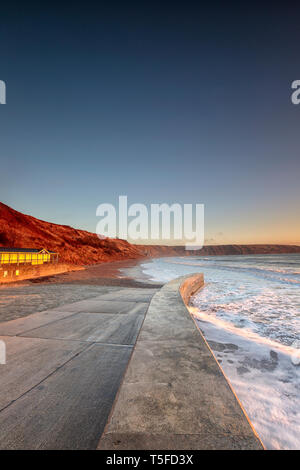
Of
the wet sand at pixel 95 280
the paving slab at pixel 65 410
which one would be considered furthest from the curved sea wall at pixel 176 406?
the wet sand at pixel 95 280

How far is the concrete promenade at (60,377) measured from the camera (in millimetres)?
1850

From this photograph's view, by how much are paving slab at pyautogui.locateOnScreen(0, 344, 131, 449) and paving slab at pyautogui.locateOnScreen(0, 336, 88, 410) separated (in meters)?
0.14

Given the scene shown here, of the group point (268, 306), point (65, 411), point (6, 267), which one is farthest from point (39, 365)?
point (6, 267)

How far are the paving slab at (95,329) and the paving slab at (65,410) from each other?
0.93 meters

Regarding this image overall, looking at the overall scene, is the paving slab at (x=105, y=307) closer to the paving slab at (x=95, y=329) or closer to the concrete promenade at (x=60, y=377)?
the paving slab at (x=95, y=329)

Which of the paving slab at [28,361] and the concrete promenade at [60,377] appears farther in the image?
the paving slab at [28,361]

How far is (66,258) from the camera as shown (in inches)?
2336

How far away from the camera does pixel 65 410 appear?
212 centimetres

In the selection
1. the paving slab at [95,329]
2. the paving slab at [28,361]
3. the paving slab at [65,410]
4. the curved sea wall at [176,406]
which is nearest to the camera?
the curved sea wall at [176,406]

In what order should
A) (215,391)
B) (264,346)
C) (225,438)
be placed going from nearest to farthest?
1. (225,438)
2. (215,391)
3. (264,346)

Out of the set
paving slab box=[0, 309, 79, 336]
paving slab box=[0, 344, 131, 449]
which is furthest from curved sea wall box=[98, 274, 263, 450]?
paving slab box=[0, 309, 79, 336]

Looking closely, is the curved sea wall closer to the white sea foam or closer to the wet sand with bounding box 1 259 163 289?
the white sea foam

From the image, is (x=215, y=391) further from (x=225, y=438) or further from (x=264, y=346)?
(x=264, y=346)

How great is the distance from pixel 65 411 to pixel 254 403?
256cm
